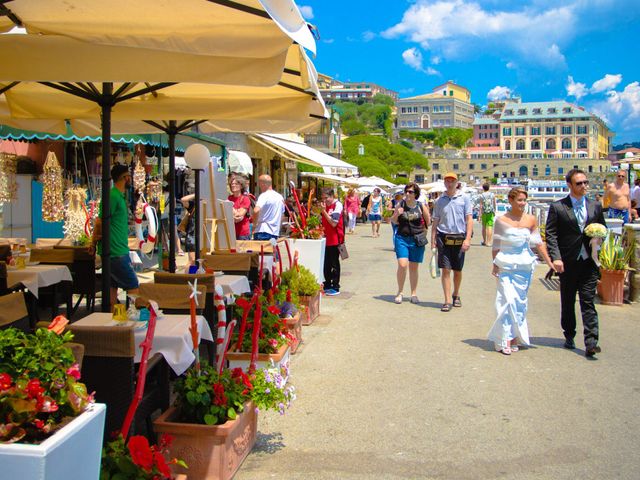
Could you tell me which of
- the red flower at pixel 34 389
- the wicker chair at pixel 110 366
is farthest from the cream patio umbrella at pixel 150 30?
the red flower at pixel 34 389

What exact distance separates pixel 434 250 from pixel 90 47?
21.4 feet

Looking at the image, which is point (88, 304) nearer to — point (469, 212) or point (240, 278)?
point (240, 278)

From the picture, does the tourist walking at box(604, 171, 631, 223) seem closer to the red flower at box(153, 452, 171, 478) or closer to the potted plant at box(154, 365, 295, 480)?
the potted plant at box(154, 365, 295, 480)

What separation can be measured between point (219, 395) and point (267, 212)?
6003mm

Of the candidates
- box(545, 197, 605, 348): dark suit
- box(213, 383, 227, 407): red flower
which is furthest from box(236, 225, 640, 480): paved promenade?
box(213, 383, 227, 407): red flower

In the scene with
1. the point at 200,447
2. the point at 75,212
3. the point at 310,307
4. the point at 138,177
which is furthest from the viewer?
the point at 138,177

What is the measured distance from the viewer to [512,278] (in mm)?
7211

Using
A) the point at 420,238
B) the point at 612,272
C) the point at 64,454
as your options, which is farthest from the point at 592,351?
the point at 64,454

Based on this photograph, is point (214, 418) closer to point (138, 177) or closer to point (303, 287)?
point (303, 287)

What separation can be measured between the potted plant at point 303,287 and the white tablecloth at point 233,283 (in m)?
1.00

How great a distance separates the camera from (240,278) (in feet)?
22.8

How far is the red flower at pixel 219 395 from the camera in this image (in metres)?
4.00

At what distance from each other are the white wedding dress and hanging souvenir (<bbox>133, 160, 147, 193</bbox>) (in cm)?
799

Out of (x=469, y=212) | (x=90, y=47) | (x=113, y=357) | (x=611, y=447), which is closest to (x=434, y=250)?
(x=469, y=212)
